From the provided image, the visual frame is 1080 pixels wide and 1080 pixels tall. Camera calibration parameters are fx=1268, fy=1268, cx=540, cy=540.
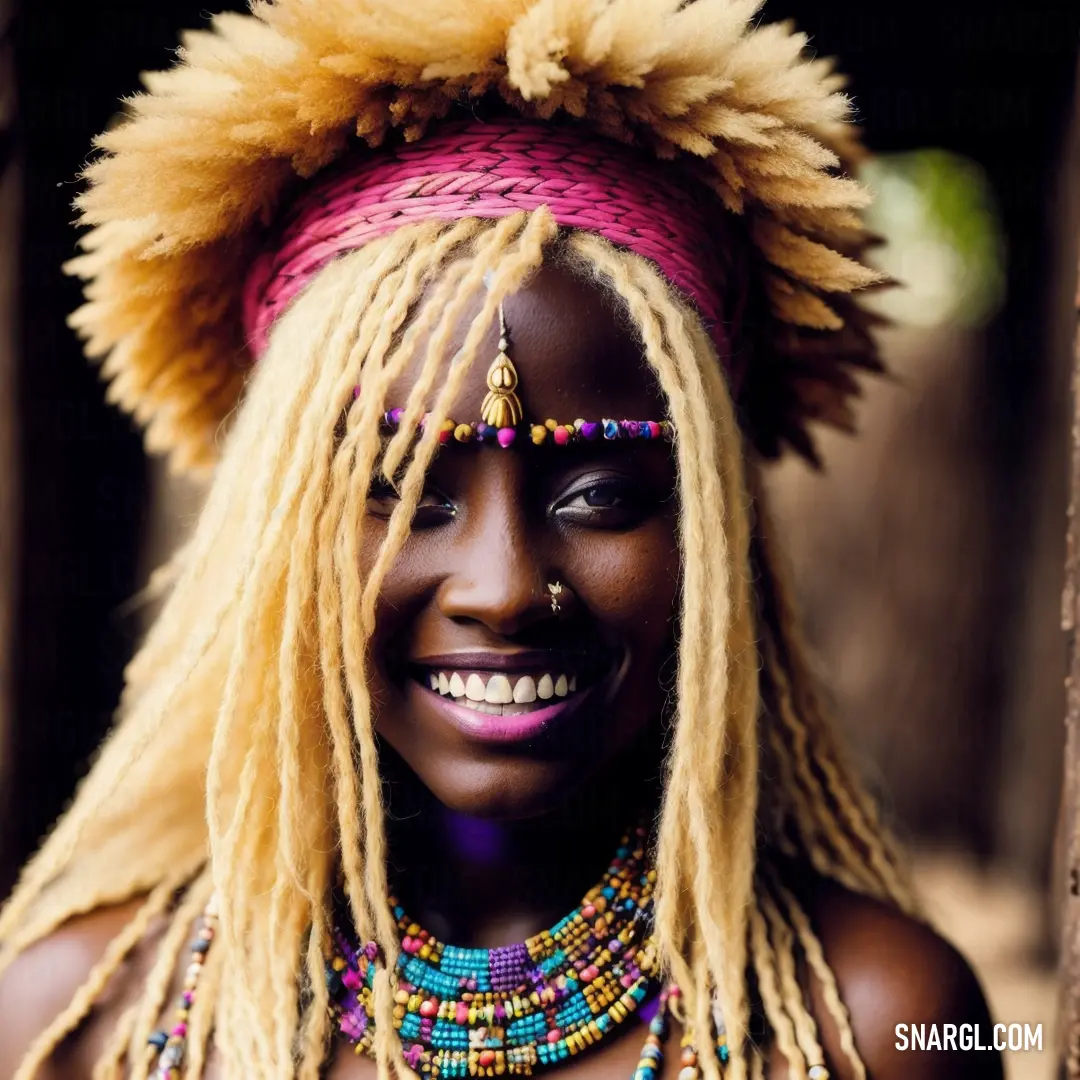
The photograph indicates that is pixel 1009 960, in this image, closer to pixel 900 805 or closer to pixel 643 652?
pixel 900 805

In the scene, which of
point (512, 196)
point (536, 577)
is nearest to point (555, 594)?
point (536, 577)

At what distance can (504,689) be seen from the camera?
3.97 feet

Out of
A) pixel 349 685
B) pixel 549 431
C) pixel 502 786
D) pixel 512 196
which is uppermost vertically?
pixel 512 196

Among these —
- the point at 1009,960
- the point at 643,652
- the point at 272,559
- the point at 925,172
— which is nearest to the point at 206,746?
the point at 272,559

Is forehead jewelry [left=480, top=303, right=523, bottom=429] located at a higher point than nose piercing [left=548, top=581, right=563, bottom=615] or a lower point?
higher

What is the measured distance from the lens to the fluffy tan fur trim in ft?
4.07

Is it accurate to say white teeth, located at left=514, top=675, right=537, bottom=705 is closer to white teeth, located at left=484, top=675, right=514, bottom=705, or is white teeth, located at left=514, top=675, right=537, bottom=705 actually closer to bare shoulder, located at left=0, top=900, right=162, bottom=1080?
white teeth, located at left=484, top=675, right=514, bottom=705

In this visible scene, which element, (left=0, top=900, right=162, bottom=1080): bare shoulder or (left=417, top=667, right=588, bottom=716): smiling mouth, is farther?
(left=0, top=900, right=162, bottom=1080): bare shoulder

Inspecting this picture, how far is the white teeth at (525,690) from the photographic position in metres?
1.21

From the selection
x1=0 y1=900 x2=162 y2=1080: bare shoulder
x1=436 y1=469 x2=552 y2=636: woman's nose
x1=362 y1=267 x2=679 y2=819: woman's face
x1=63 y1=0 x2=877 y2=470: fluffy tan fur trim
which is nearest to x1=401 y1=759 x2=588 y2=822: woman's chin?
x1=362 y1=267 x2=679 y2=819: woman's face

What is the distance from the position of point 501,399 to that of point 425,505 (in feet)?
0.42

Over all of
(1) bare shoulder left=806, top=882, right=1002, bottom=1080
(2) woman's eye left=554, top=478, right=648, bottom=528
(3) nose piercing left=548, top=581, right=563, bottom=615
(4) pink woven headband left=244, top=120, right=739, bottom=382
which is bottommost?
(1) bare shoulder left=806, top=882, right=1002, bottom=1080

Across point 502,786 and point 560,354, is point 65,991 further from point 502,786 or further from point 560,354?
point 560,354

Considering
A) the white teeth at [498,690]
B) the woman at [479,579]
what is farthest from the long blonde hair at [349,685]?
the white teeth at [498,690]
